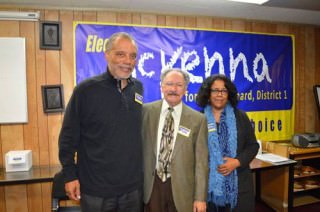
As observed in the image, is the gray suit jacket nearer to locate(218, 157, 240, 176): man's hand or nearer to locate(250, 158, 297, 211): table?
locate(218, 157, 240, 176): man's hand

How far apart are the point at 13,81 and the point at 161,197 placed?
5.99ft

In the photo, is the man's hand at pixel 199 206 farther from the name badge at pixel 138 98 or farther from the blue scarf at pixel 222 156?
the name badge at pixel 138 98

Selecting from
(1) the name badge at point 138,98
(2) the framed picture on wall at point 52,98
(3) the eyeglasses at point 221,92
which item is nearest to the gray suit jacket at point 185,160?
(1) the name badge at point 138,98

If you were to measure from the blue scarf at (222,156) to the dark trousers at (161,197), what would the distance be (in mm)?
340

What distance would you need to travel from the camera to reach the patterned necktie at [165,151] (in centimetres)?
158

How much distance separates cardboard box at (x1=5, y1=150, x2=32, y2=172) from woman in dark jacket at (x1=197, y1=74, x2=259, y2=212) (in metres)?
1.67

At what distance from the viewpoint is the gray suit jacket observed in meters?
1.56

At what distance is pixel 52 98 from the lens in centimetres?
260

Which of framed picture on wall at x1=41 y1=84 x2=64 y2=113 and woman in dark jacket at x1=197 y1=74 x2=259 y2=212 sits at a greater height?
framed picture on wall at x1=41 y1=84 x2=64 y2=113

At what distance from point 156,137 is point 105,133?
32 cm

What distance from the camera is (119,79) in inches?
61.0

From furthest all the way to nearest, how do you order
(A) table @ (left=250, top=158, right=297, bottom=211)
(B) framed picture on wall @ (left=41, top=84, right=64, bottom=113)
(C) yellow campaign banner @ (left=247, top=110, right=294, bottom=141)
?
(C) yellow campaign banner @ (left=247, top=110, right=294, bottom=141), (A) table @ (left=250, top=158, right=297, bottom=211), (B) framed picture on wall @ (left=41, top=84, right=64, bottom=113)

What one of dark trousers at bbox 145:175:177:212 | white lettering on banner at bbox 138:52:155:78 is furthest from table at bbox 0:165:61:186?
white lettering on banner at bbox 138:52:155:78

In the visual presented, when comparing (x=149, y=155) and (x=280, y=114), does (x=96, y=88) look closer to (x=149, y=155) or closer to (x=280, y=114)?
(x=149, y=155)
